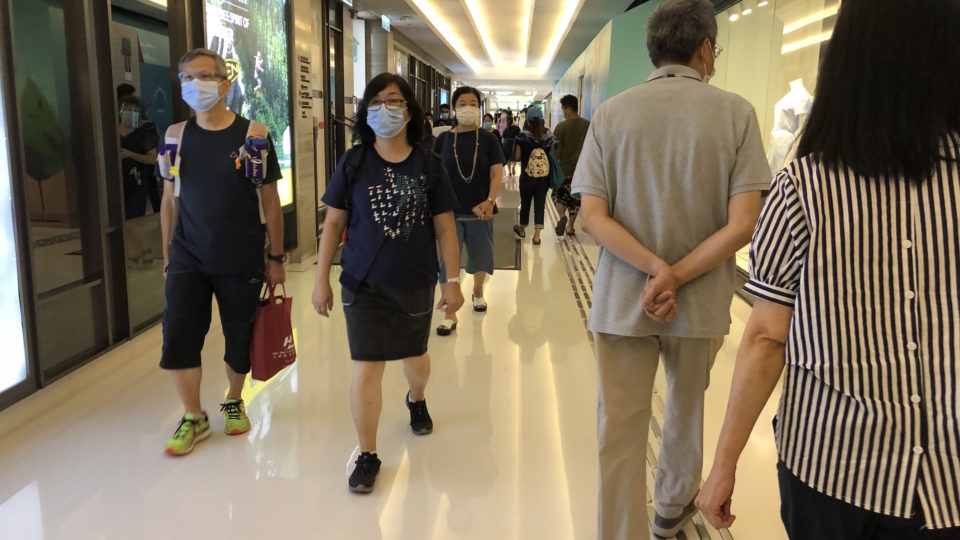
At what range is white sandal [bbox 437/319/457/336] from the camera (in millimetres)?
4742

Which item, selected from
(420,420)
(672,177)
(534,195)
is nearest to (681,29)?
(672,177)

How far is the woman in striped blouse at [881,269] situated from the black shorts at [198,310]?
2441 millimetres

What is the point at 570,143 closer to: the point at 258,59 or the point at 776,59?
the point at 776,59

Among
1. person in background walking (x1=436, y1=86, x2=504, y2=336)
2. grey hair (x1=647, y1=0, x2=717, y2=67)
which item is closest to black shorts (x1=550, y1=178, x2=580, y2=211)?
person in background walking (x1=436, y1=86, x2=504, y2=336)

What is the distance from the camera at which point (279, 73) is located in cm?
651

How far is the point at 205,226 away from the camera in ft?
9.56

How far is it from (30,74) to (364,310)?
217 cm

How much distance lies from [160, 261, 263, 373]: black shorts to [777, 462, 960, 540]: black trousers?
2.40 meters

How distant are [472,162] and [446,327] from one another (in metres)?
1.08

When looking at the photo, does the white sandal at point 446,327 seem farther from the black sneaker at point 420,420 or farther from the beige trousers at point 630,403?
the beige trousers at point 630,403

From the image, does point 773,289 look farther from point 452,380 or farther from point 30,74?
point 30,74

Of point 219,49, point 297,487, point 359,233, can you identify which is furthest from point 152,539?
point 219,49

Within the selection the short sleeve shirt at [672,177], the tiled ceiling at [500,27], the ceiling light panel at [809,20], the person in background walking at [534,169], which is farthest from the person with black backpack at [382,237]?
the tiled ceiling at [500,27]

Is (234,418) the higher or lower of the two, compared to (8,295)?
lower
